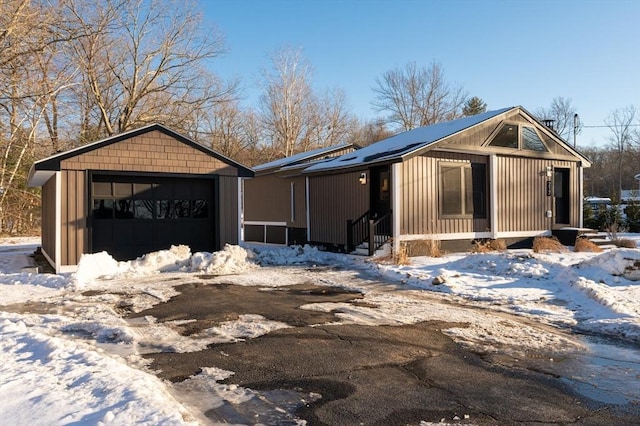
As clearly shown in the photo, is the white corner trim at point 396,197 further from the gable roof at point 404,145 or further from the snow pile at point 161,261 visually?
the snow pile at point 161,261

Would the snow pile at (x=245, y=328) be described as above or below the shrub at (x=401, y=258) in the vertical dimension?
below

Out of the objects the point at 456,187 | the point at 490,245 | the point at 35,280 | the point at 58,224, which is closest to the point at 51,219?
the point at 58,224

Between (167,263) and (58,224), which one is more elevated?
(58,224)

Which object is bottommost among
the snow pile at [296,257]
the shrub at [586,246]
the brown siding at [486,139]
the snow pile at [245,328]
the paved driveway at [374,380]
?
the paved driveway at [374,380]

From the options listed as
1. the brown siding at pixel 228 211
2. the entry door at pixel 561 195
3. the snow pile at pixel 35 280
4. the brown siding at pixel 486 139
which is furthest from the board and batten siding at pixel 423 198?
the snow pile at pixel 35 280

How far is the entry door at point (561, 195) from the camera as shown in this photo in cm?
1694

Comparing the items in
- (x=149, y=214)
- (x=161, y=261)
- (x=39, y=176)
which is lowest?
(x=161, y=261)

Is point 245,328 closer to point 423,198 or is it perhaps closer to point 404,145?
point 423,198

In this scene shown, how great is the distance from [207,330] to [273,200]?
14647 mm

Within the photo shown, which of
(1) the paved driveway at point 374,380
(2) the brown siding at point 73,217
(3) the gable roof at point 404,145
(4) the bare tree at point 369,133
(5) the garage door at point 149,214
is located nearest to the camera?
(1) the paved driveway at point 374,380

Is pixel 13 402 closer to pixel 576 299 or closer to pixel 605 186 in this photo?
pixel 576 299

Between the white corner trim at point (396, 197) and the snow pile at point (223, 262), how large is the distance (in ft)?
13.5

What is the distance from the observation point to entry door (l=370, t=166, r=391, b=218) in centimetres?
1461

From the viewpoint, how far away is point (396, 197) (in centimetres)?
1348
